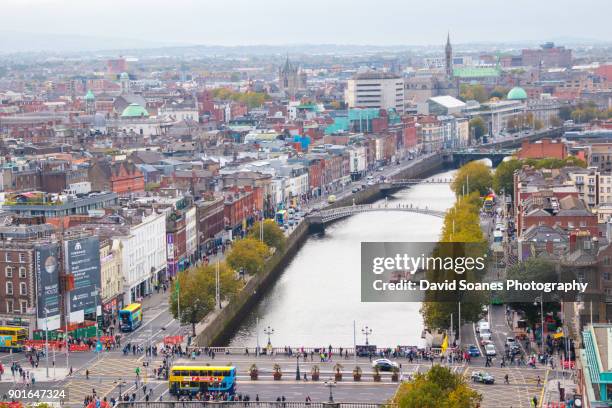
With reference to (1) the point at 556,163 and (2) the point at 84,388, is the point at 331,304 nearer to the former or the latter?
(2) the point at 84,388

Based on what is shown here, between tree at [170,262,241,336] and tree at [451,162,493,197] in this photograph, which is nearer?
tree at [170,262,241,336]

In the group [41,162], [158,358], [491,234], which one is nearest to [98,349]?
[158,358]

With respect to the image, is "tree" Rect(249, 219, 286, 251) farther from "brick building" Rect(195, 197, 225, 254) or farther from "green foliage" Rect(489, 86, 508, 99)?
"green foliage" Rect(489, 86, 508, 99)

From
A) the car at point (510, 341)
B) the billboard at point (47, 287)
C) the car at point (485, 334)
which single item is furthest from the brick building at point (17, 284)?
the car at point (510, 341)

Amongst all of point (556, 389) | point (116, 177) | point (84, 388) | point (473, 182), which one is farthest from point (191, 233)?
point (556, 389)

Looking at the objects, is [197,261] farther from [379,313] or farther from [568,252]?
[568,252]

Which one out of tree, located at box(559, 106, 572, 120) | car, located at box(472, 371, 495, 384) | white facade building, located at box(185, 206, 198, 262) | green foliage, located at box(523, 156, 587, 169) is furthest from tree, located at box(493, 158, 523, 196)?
tree, located at box(559, 106, 572, 120)
